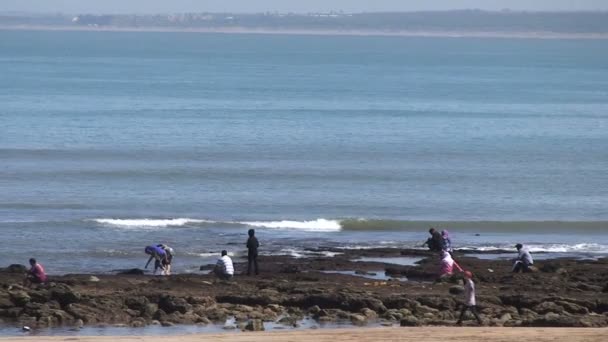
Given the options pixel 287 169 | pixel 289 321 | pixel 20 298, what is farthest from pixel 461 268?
pixel 287 169

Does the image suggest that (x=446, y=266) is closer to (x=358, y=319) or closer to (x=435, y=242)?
(x=435, y=242)

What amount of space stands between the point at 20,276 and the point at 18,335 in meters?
5.59

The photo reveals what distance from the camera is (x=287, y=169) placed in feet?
179

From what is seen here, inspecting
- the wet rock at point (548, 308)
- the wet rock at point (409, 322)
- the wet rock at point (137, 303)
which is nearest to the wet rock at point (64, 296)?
the wet rock at point (137, 303)

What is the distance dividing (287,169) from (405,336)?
33.8 m

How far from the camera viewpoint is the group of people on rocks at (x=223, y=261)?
27766 mm

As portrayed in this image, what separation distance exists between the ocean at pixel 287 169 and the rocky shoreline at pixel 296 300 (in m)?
4.97

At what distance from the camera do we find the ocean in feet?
122

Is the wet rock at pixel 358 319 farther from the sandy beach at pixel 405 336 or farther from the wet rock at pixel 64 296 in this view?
the wet rock at pixel 64 296

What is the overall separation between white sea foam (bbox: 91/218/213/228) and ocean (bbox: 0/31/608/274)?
0.31ft

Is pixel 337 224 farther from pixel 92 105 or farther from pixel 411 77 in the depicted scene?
pixel 411 77

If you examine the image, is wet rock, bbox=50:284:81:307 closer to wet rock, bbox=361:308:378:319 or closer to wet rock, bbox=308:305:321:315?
wet rock, bbox=308:305:321:315

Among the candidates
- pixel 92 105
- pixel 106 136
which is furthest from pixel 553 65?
pixel 106 136

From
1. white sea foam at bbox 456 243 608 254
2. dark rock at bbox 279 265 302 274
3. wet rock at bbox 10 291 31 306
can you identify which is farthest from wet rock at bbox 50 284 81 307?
white sea foam at bbox 456 243 608 254
